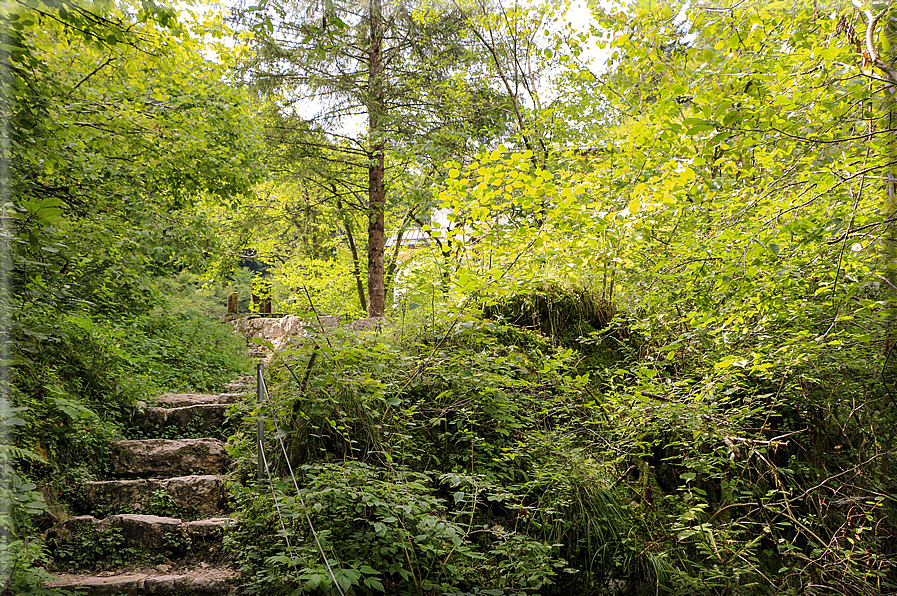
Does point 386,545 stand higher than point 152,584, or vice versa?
point 386,545

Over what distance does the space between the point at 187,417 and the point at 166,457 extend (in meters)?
0.77

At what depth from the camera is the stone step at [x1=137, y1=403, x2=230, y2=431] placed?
16.2ft

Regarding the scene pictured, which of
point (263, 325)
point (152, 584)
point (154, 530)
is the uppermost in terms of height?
point (263, 325)

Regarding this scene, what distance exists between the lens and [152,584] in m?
2.98

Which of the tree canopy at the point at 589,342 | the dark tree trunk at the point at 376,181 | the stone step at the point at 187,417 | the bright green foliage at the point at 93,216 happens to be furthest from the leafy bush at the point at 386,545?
the dark tree trunk at the point at 376,181

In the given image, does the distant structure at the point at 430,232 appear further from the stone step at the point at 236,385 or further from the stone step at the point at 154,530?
the stone step at the point at 154,530

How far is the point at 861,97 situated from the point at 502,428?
9.87 feet

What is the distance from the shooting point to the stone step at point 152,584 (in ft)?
9.43

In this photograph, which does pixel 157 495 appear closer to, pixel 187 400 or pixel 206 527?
pixel 206 527

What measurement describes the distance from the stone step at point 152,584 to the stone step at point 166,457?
1.23 m

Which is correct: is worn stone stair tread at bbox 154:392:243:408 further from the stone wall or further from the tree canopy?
the stone wall

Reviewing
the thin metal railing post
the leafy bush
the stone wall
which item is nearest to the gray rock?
the leafy bush

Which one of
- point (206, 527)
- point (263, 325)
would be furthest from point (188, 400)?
point (263, 325)

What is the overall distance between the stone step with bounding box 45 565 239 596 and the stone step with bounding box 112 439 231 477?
1.23m
